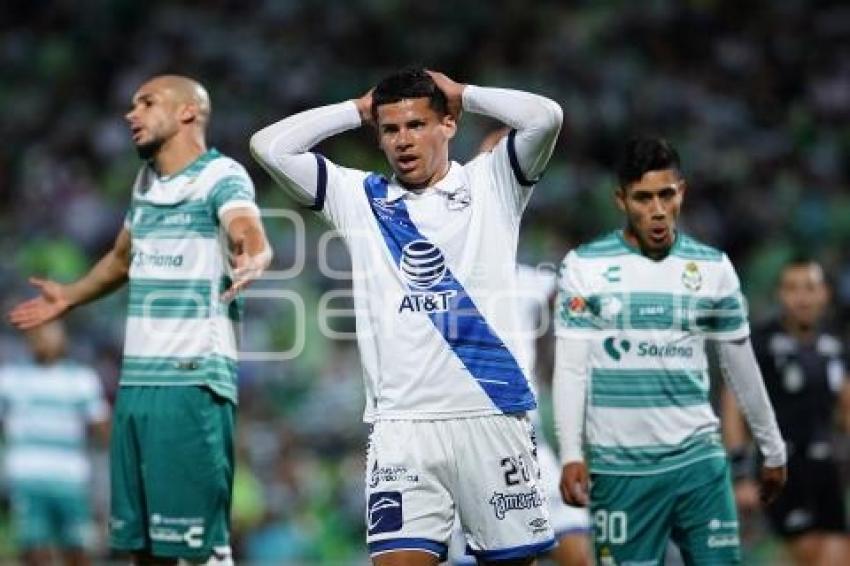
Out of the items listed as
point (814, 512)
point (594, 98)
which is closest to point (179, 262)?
point (814, 512)

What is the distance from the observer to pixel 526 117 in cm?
592

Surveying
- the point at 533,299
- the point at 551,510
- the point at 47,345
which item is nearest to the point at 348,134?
the point at 47,345

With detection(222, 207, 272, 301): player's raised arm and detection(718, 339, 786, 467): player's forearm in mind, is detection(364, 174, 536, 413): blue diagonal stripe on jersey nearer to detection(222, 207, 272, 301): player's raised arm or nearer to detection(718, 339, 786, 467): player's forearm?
detection(222, 207, 272, 301): player's raised arm

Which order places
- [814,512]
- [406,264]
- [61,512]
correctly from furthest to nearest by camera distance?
[61,512] < [814,512] < [406,264]

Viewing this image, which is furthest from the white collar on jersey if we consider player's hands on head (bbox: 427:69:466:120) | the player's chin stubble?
the player's chin stubble

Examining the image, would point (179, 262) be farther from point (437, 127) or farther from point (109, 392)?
point (109, 392)

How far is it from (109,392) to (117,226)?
1.77 metres

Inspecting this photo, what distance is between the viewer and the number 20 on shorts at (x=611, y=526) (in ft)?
22.9

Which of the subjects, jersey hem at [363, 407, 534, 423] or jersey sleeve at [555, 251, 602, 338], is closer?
jersey hem at [363, 407, 534, 423]

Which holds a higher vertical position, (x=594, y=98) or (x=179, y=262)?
(x=594, y=98)

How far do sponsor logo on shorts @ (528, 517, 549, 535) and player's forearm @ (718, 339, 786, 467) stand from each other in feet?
5.09

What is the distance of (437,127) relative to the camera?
5898mm

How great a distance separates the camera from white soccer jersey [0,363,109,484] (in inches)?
451

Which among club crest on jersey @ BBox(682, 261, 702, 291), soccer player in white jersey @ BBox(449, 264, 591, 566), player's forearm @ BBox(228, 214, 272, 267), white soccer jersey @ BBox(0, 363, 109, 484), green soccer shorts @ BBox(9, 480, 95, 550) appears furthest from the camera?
white soccer jersey @ BBox(0, 363, 109, 484)
